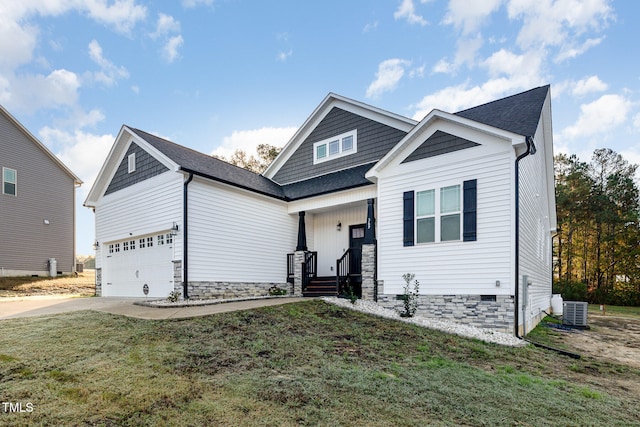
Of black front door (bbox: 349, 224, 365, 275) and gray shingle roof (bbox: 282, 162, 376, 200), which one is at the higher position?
Answer: gray shingle roof (bbox: 282, 162, 376, 200)

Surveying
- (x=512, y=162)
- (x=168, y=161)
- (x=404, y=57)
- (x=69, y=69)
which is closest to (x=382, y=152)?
(x=404, y=57)

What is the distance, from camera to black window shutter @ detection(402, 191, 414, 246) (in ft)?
32.0

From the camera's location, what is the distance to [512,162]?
831cm

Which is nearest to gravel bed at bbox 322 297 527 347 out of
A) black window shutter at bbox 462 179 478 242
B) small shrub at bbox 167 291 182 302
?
black window shutter at bbox 462 179 478 242

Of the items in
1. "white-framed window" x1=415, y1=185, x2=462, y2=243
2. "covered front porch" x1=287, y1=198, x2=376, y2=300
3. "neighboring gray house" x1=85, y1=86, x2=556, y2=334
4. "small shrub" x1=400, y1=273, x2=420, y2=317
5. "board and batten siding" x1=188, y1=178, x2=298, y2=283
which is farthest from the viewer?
"covered front porch" x1=287, y1=198, x2=376, y2=300

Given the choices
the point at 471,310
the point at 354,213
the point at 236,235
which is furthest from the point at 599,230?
the point at 236,235

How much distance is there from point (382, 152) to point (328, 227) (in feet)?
11.7

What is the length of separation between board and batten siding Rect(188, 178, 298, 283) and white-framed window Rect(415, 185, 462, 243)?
5.67 m

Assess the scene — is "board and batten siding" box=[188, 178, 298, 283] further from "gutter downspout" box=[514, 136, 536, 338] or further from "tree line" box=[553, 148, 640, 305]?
"tree line" box=[553, 148, 640, 305]

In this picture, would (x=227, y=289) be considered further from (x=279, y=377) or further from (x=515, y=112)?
(x=515, y=112)

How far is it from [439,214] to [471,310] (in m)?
2.52

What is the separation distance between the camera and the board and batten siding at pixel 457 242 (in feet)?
27.3

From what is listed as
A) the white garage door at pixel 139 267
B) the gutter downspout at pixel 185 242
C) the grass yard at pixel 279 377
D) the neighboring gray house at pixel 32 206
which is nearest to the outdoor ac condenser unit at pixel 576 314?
the grass yard at pixel 279 377

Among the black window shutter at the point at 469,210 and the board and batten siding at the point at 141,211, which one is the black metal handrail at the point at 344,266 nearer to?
the black window shutter at the point at 469,210
